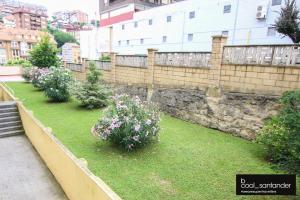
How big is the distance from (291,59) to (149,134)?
405cm

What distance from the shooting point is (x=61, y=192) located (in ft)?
16.3

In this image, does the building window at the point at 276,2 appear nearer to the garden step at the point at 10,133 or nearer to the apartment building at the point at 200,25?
the apartment building at the point at 200,25

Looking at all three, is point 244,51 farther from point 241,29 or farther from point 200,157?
point 241,29

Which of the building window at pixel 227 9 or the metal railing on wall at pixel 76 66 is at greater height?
the building window at pixel 227 9

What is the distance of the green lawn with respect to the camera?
13.1ft

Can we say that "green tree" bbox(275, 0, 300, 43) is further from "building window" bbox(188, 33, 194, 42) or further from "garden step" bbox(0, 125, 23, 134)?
"garden step" bbox(0, 125, 23, 134)

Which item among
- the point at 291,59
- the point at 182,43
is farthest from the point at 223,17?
the point at 291,59

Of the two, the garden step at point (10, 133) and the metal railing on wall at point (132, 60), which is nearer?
the garden step at point (10, 133)

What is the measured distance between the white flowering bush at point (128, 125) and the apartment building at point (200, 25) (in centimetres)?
1184

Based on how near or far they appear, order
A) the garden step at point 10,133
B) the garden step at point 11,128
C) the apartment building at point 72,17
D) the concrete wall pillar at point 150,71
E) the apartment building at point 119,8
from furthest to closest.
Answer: the apartment building at point 72,17 → the apartment building at point 119,8 → the concrete wall pillar at point 150,71 → the garden step at point 11,128 → the garden step at point 10,133

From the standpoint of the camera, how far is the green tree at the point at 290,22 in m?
11.4

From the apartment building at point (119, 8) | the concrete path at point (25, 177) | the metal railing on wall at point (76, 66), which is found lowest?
the concrete path at point (25, 177)

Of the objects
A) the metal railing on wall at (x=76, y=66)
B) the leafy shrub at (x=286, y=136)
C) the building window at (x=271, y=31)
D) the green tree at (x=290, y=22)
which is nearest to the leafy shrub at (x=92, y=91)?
the metal railing on wall at (x=76, y=66)

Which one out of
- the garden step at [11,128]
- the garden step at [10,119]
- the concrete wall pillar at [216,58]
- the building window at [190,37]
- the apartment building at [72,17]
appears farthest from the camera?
the apartment building at [72,17]
